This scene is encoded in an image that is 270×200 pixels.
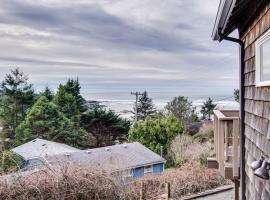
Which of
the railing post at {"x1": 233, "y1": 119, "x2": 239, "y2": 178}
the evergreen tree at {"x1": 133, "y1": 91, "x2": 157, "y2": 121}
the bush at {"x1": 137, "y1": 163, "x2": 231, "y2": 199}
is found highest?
the railing post at {"x1": 233, "y1": 119, "x2": 239, "y2": 178}

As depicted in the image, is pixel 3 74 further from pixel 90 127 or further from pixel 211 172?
pixel 211 172

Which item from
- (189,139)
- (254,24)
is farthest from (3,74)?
(254,24)

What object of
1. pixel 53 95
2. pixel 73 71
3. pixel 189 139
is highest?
pixel 73 71

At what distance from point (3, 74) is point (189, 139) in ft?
61.1

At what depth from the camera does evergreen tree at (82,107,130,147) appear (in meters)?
29.8

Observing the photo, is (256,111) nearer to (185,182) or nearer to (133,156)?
(185,182)

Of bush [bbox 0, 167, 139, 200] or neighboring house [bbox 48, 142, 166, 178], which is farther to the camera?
neighboring house [bbox 48, 142, 166, 178]

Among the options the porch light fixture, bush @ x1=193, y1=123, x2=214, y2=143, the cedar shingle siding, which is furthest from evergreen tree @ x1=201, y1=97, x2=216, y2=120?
the porch light fixture

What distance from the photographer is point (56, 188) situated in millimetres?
6770

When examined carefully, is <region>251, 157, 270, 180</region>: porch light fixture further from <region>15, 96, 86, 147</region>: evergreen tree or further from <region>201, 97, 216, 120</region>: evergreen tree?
<region>201, 97, 216, 120</region>: evergreen tree

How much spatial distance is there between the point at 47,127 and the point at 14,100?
5.87 metres

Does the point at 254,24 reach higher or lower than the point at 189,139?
higher

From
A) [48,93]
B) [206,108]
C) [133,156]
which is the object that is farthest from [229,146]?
[206,108]

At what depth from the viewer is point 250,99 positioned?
3650 mm
